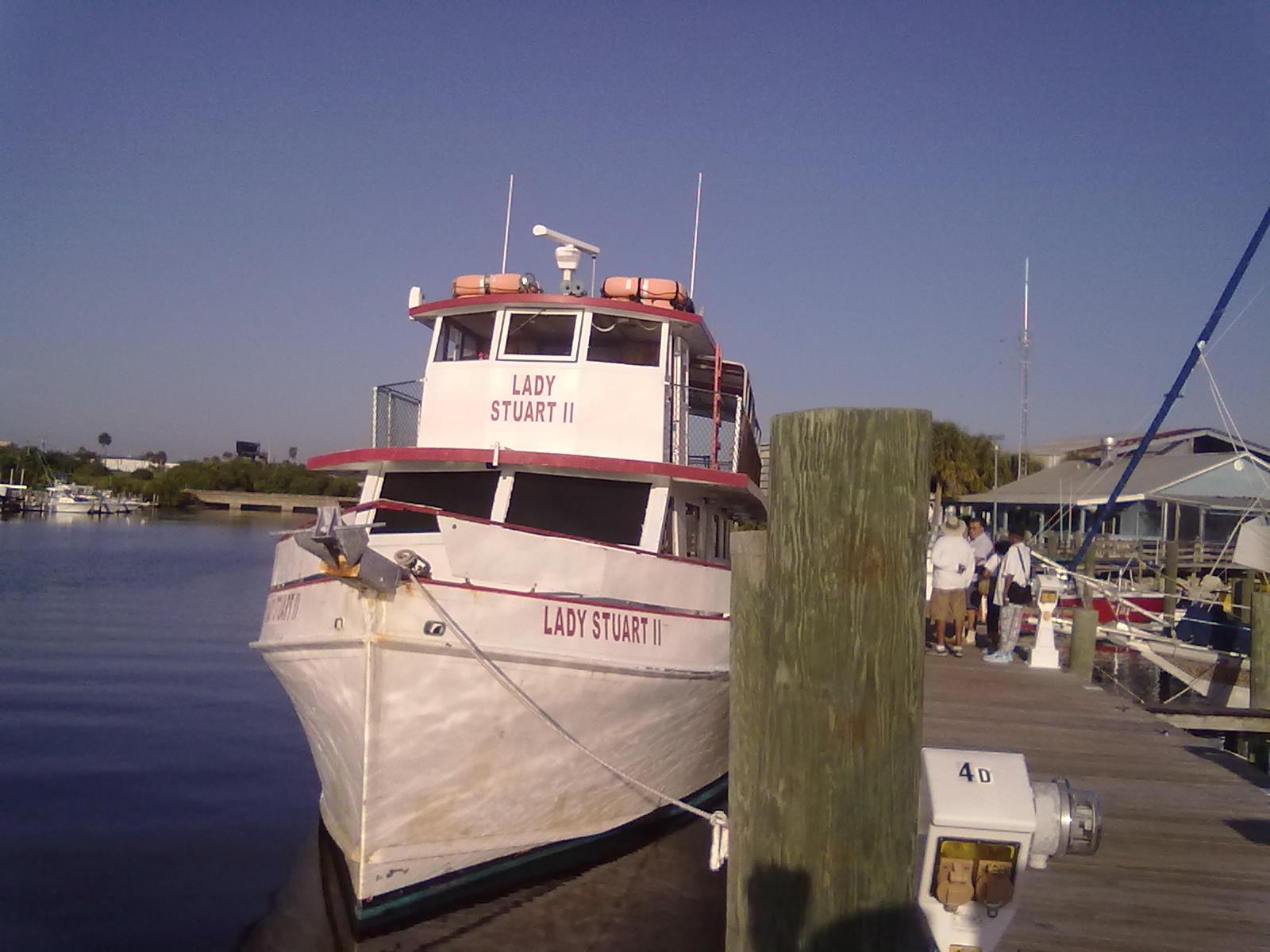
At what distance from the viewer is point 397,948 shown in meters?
7.89

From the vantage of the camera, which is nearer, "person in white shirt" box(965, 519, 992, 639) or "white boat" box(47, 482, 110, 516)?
"person in white shirt" box(965, 519, 992, 639)

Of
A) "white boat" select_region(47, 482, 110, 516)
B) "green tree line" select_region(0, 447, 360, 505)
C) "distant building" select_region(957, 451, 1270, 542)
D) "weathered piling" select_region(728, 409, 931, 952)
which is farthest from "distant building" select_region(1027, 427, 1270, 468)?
"white boat" select_region(47, 482, 110, 516)

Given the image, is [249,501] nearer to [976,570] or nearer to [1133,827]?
[976,570]

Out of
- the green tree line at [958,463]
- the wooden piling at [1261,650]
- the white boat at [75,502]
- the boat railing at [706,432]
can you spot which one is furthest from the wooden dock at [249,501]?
the wooden piling at [1261,650]

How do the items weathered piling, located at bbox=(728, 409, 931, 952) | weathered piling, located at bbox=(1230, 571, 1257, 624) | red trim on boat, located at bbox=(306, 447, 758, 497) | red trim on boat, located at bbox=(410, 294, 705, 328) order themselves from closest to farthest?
weathered piling, located at bbox=(728, 409, 931, 952) < red trim on boat, located at bbox=(306, 447, 758, 497) < red trim on boat, located at bbox=(410, 294, 705, 328) < weathered piling, located at bbox=(1230, 571, 1257, 624)

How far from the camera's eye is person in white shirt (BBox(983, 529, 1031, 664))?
1251cm

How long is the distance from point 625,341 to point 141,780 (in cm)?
698

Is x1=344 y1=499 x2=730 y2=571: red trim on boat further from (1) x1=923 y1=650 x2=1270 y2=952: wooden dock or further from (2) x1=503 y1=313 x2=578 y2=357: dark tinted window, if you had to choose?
(1) x1=923 y1=650 x2=1270 y2=952: wooden dock

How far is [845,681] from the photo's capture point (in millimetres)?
3334

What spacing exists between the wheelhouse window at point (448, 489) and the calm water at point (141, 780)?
3484 millimetres

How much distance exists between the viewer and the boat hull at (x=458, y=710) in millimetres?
7445

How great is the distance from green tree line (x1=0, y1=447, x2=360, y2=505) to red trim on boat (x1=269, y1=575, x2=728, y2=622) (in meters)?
83.3

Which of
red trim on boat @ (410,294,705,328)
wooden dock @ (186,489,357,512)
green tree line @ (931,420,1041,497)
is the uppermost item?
green tree line @ (931,420,1041,497)

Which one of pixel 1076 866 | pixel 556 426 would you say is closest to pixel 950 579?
pixel 556 426
